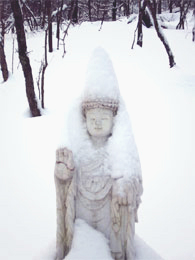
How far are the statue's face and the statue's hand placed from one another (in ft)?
0.85

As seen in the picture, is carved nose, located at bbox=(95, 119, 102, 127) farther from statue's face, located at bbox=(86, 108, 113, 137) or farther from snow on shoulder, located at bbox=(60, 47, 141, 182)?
snow on shoulder, located at bbox=(60, 47, 141, 182)

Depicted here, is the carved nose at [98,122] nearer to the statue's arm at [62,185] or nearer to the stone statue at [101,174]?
the stone statue at [101,174]

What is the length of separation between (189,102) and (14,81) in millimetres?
4920

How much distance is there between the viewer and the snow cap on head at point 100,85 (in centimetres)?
216

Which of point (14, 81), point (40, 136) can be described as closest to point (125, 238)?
point (40, 136)

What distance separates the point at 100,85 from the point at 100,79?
0.05m

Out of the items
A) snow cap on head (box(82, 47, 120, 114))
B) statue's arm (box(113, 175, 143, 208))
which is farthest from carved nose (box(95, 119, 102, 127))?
statue's arm (box(113, 175, 143, 208))

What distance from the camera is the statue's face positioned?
2.20 meters

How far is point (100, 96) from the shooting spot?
2150 mm

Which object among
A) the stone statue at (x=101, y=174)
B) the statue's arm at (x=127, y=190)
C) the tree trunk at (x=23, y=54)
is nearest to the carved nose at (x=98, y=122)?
the stone statue at (x=101, y=174)

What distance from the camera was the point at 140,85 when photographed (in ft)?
24.0

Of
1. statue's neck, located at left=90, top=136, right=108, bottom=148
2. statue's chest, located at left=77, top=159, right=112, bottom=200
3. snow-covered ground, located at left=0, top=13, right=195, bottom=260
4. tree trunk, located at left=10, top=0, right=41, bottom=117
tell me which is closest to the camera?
statue's chest, located at left=77, top=159, right=112, bottom=200

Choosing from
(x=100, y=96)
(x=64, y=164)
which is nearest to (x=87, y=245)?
(x=64, y=164)

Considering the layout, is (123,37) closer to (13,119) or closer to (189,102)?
(189,102)
